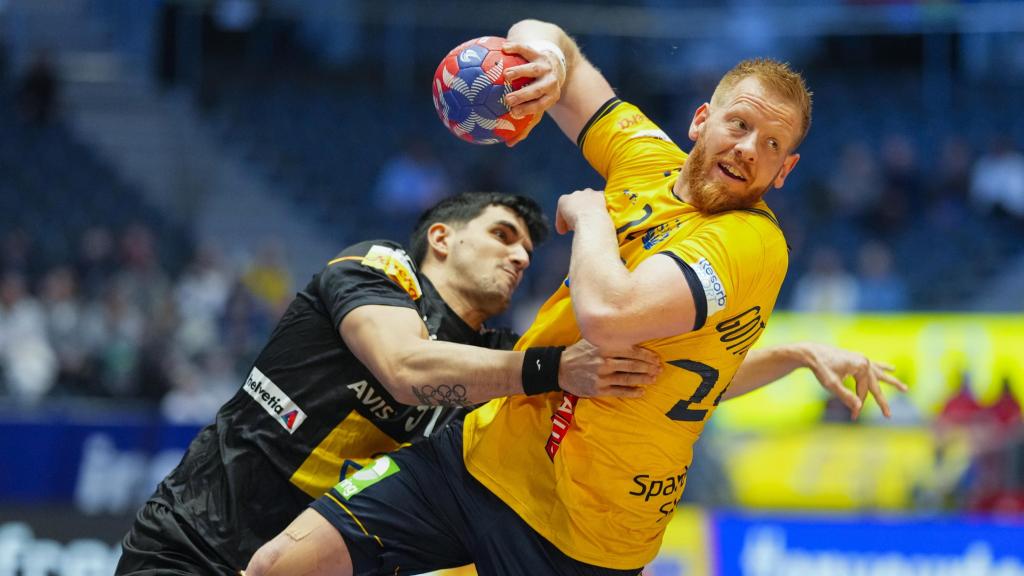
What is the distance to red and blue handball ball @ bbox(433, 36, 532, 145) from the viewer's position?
429 centimetres

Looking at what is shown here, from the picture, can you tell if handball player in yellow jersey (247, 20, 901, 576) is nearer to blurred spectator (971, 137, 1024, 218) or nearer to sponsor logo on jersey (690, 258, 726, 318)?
sponsor logo on jersey (690, 258, 726, 318)

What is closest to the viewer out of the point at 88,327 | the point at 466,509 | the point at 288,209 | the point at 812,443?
the point at 466,509

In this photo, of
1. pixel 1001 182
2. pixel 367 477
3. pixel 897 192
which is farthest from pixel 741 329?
pixel 1001 182

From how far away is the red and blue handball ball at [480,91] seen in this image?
4.29m

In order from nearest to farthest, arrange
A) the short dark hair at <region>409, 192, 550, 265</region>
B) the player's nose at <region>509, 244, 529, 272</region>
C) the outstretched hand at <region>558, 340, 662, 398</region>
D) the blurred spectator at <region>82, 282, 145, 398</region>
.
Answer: the outstretched hand at <region>558, 340, 662, 398</region>
the player's nose at <region>509, 244, 529, 272</region>
the short dark hair at <region>409, 192, 550, 265</region>
the blurred spectator at <region>82, 282, 145, 398</region>

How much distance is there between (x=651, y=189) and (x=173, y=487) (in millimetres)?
2179

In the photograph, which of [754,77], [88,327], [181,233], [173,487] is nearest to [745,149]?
[754,77]

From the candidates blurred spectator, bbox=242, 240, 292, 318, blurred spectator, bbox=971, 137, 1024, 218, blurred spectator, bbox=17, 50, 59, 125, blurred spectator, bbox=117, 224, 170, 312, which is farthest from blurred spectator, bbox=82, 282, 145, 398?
blurred spectator, bbox=971, 137, 1024, 218

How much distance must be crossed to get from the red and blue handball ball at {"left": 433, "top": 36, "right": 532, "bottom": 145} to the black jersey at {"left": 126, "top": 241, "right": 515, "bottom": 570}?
0.69 meters

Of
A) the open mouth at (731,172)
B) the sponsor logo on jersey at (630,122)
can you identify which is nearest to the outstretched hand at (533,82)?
the sponsor logo on jersey at (630,122)

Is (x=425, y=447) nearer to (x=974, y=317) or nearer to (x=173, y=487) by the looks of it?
(x=173, y=487)

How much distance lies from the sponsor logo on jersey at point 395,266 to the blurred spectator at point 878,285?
36.9 feet

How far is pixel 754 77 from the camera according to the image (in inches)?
168

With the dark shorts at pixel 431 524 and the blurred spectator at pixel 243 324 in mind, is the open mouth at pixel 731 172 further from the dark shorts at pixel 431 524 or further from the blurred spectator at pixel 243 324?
the blurred spectator at pixel 243 324
